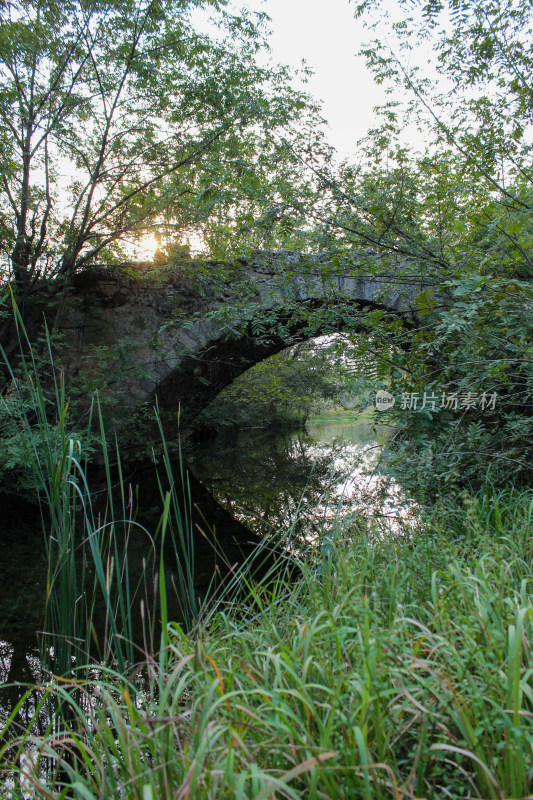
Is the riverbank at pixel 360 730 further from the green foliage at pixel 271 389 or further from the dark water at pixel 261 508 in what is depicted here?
the green foliage at pixel 271 389

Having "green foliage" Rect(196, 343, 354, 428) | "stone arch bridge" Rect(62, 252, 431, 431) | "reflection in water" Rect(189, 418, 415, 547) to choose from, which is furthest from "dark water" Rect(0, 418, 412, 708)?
"stone arch bridge" Rect(62, 252, 431, 431)

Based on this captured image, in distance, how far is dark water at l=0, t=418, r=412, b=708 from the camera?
2.26 meters

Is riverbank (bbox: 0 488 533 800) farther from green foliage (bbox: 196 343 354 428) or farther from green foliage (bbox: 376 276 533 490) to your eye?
green foliage (bbox: 196 343 354 428)

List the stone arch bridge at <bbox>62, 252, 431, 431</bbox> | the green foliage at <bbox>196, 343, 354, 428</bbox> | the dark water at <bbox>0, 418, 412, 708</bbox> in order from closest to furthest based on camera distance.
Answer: the dark water at <bbox>0, 418, 412, 708</bbox>, the stone arch bridge at <bbox>62, 252, 431, 431</bbox>, the green foliage at <bbox>196, 343, 354, 428</bbox>

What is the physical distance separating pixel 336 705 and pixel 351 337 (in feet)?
6.43
